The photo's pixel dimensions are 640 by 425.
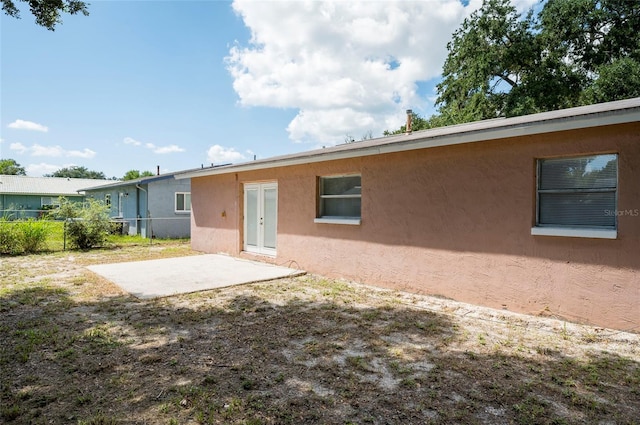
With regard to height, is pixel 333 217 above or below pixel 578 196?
below

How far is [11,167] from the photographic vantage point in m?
61.5

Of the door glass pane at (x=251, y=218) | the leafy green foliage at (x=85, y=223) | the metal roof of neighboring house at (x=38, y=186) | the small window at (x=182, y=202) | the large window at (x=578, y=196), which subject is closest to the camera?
the large window at (x=578, y=196)

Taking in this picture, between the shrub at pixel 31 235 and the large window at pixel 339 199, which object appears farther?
the shrub at pixel 31 235

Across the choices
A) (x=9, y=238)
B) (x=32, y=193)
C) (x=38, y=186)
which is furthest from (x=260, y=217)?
(x=38, y=186)

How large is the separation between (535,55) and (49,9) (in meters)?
22.4

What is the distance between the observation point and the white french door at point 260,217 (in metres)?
10.1

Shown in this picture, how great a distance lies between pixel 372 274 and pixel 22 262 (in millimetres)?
9922

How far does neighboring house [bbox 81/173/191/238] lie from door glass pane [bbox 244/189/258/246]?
6991 millimetres

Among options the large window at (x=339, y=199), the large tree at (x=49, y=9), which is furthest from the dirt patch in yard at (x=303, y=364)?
the large tree at (x=49, y=9)

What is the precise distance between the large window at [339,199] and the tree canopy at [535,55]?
1433 cm

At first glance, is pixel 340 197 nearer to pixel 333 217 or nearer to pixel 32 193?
pixel 333 217

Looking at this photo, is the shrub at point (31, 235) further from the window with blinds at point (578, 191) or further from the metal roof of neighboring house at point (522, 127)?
the window with blinds at point (578, 191)

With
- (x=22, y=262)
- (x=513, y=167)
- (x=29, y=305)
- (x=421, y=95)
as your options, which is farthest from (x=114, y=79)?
(x=421, y=95)

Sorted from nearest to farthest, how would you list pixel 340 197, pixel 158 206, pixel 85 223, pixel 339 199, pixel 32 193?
1. pixel 340 197
2. pixel 339 199
3. pixel 85 223
4. pixel 158 206
5. pixel 32 193
